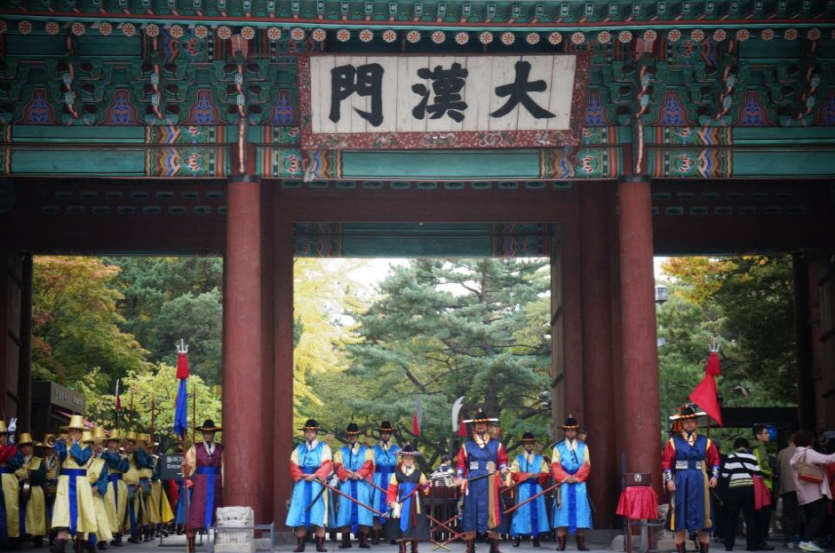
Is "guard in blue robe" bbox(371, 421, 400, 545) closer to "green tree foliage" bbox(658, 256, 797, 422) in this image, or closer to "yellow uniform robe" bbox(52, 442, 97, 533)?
"yellow uniform robe" bbox(52, 442, 97, 533)

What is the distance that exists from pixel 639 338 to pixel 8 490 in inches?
314

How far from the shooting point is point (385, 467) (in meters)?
17.9

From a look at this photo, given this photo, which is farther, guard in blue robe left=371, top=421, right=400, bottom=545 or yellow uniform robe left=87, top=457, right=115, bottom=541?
guard in blue robe left=371, top=421, right=400, bottom=545

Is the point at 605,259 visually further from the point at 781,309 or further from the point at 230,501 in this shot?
the point at 781,309

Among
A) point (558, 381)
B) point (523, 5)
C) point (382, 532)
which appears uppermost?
point (523, 5)

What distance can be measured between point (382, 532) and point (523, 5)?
8.15 m

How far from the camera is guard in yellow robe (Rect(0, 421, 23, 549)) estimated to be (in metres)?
15.8

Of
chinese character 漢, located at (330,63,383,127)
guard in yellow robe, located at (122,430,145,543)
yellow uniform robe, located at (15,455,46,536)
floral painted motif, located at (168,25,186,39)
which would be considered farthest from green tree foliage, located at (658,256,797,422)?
floral painted motif, located at (168,25,186,39)

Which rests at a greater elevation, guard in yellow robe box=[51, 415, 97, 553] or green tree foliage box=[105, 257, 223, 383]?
green tree foliage box=[105, 257, 223, 383]

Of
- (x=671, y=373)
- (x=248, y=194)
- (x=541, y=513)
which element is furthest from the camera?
(x=671, y=373)

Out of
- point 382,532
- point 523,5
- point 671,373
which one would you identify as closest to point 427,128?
point 523,5

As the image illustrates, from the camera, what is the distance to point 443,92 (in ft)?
51.5

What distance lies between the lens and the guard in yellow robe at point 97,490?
605 inches

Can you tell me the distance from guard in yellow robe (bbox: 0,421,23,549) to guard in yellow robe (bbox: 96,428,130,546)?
109 centimetres
